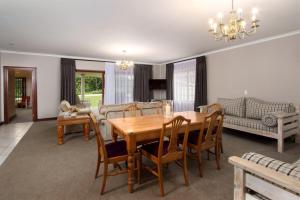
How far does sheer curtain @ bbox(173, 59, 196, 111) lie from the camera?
6.60 meters

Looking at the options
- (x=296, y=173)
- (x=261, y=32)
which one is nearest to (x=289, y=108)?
(x=261, y=32)

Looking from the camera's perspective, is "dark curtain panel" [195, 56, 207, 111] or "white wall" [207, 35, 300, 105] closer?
"white wall" [207, 35, 300, 105]

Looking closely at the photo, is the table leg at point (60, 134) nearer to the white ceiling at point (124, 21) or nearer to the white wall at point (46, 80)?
the white ceiling at point (124, 21)

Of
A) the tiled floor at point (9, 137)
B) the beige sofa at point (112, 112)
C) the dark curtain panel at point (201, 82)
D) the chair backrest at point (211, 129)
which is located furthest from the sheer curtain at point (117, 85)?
the chair backrest at point (211, 129)

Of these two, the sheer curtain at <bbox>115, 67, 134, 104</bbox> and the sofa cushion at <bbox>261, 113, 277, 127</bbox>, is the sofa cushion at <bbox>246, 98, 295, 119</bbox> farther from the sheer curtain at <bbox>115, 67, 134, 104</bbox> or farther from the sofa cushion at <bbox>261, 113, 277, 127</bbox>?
the sheer curtain at <bbox>115, 67, 134, 104</bbox>

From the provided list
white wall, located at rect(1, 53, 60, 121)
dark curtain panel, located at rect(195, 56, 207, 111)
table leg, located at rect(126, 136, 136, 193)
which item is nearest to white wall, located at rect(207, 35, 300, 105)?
dark curtain panel, located at rect(195, 56, 207, 111)

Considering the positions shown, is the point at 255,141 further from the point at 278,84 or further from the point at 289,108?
the point at 278,84

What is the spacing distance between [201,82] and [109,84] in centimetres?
371

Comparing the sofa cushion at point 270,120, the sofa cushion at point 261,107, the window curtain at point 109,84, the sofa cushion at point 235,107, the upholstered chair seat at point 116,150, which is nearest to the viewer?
the upholstered chair seat at point 116,150

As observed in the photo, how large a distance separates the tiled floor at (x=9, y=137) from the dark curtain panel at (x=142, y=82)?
4236 mm

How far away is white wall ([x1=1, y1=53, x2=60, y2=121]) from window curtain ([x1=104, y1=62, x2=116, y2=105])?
1.76 metres

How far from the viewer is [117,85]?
7496 mm

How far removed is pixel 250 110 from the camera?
4.30 m

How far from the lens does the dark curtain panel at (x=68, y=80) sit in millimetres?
6355
